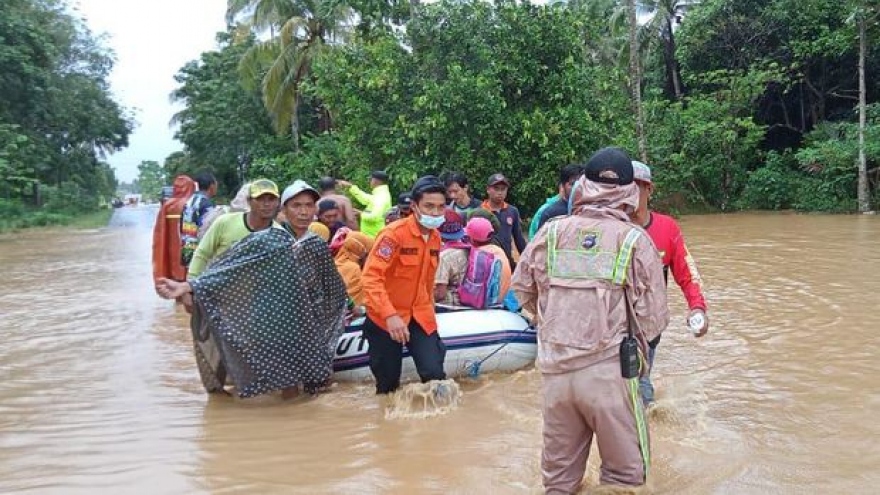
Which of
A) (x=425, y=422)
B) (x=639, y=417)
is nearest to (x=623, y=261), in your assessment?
(x=639, y=417)

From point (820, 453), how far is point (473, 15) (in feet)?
46.3

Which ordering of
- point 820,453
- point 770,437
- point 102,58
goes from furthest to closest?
1. point 102,58
2. point 770,437
3. point 820,453

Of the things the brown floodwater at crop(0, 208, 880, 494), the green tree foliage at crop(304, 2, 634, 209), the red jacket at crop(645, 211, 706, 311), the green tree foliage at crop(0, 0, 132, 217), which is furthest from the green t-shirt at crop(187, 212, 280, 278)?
the green tree foliage at crop(0, 0, 132, 217)

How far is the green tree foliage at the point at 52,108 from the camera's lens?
2639cm

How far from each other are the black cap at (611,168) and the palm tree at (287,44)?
22242 mm

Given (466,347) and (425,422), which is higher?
(466,347)

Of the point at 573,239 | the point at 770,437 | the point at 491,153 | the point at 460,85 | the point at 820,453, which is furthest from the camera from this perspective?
the point at 491,153

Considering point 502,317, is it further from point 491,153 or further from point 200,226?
point 491,153

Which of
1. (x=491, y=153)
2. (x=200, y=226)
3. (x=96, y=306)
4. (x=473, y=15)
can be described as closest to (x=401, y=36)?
(x=473, y=15)

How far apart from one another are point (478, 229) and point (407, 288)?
1.42 metres

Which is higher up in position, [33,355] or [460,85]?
[460,85]

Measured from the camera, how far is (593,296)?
9.41ft

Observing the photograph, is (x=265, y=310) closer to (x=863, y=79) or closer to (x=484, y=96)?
(x=484, y=96)

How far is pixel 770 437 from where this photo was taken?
171 inches
